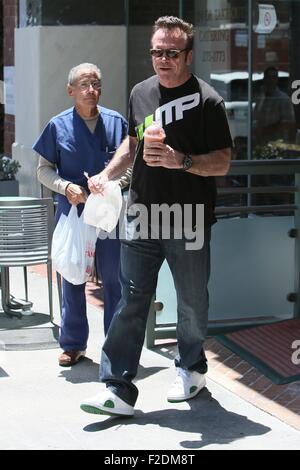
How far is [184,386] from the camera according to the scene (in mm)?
5836

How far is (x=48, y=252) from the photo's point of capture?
7.55 m

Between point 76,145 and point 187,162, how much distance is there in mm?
1319

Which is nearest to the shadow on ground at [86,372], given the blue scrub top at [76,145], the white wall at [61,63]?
the blue scrub top at [76,145]

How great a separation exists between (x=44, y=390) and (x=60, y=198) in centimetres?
123

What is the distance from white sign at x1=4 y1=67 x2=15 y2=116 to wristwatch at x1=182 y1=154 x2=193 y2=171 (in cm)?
749

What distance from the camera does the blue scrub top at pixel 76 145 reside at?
6375 millimetres

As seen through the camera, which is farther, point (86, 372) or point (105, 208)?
point (86, 372)

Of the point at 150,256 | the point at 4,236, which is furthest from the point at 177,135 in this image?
the point at 4,236

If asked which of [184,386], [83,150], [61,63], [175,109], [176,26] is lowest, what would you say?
[184,386]
